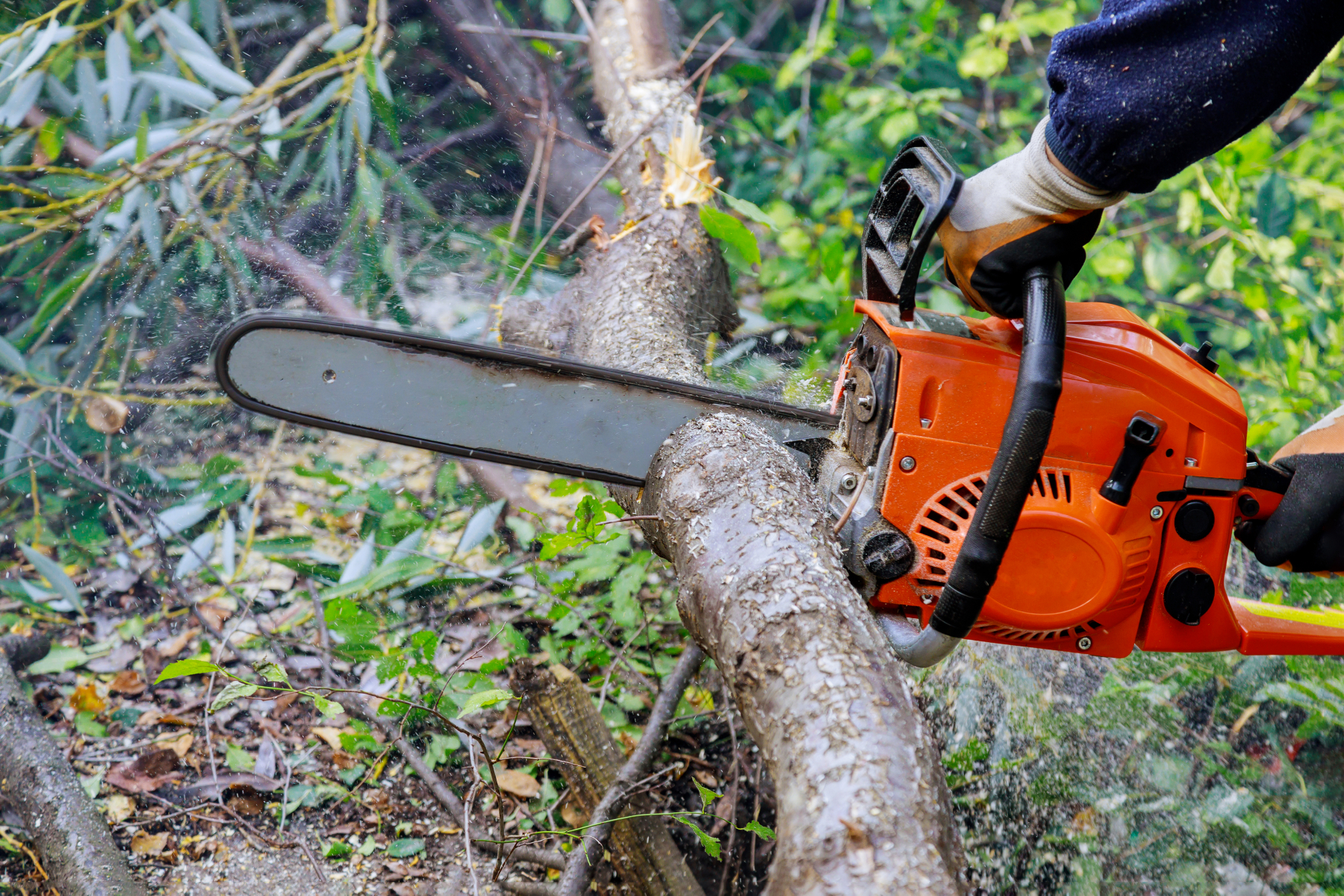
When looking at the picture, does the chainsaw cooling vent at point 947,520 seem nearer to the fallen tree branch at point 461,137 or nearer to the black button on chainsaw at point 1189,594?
the black button on chainsaw at point 1189,594

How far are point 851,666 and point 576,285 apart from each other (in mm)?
1734

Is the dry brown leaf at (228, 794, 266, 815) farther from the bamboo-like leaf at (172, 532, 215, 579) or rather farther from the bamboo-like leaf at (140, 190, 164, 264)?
the bamboo-like leaf at (140, 190, 164, 264)

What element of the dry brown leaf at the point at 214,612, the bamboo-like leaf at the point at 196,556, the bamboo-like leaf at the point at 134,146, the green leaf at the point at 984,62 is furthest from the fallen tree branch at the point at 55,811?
the green leaf at the point at 984,62

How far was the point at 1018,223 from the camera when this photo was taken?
125cm

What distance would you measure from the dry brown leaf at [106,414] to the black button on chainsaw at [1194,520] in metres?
2.90

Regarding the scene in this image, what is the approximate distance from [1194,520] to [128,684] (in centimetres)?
254

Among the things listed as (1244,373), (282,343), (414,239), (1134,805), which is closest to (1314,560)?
(1134,805)

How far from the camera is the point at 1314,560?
158cm

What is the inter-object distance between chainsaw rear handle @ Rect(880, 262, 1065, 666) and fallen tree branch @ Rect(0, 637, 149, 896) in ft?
5.11

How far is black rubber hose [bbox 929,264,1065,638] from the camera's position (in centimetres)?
115

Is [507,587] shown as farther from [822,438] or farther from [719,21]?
[719,21]

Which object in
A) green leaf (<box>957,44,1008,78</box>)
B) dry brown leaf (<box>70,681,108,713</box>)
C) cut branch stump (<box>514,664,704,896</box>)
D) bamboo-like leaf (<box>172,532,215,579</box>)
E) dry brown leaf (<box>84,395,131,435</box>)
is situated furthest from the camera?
green leaf (<box>957,44,1008,78</box>)

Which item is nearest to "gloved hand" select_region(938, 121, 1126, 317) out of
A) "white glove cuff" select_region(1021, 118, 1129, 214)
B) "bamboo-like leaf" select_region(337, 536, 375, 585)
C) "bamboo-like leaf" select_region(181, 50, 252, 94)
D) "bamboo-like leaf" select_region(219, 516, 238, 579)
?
"white glove cuff" select_region(1021, 118, 1129, 214)

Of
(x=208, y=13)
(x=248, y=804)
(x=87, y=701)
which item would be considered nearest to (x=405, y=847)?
(x=248, y=804)
